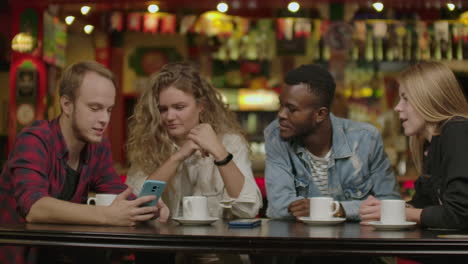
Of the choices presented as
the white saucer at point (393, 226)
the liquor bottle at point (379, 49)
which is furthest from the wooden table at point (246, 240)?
the liquor bottle at point (379, 49)

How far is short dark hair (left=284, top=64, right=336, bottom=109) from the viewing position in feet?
9.52

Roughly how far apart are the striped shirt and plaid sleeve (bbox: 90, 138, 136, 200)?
0.79 meters

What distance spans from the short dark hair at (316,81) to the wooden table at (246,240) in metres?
0.92

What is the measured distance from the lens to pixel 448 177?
2234 mm

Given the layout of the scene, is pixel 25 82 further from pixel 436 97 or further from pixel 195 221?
pixel 436 97

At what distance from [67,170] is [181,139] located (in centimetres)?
61

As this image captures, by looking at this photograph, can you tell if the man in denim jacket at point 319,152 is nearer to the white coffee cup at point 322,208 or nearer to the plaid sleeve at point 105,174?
the white coffee cup at point 322,208

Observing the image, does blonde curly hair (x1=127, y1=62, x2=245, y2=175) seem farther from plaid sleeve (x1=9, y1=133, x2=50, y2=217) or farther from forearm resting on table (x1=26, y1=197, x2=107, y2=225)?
forearm resting on table (x1=26, y1=197, x2=107, y2=225)

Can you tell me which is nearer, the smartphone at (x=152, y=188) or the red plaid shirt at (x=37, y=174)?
the smartphone at (x=152, y=188)

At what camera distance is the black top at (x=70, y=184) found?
2.59m

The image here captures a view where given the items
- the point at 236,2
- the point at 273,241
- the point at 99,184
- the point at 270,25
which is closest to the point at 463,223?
the point at 273,241

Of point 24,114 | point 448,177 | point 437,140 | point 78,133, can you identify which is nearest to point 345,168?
point 437,140

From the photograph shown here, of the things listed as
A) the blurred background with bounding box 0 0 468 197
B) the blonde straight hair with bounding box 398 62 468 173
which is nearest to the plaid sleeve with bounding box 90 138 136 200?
the blonde straight hair with bounding box 398 62 468 173

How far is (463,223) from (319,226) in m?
0.46
